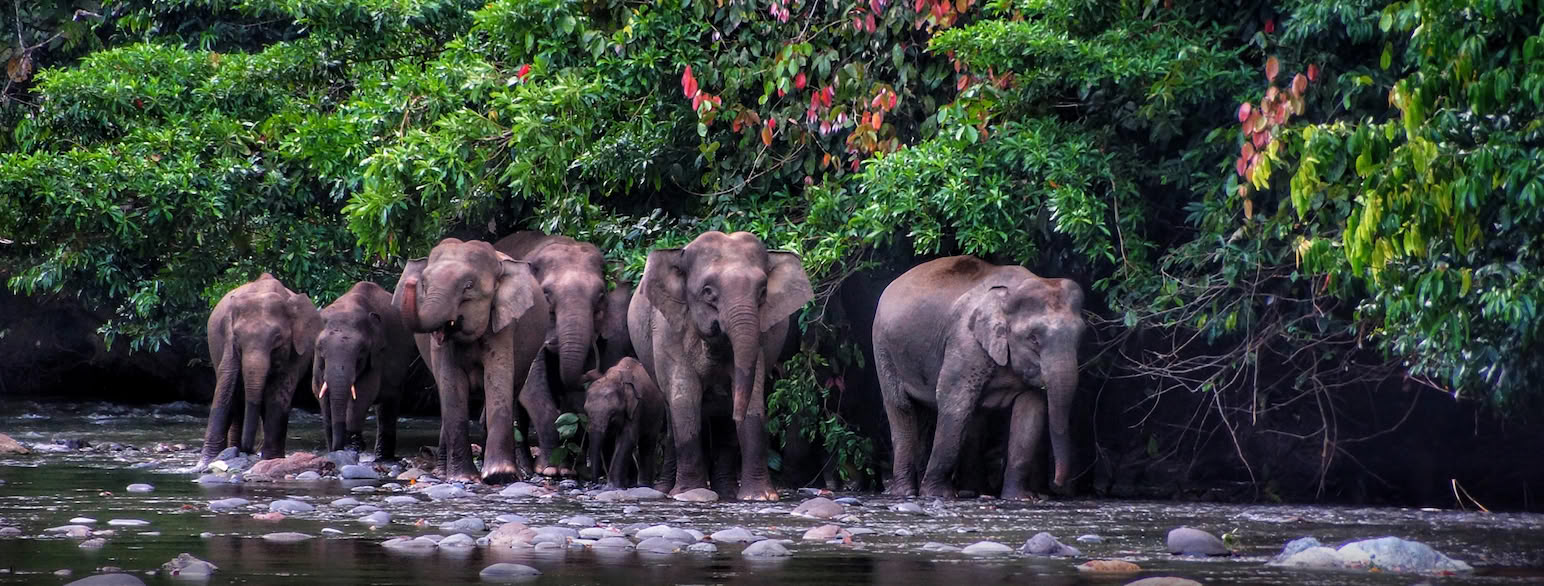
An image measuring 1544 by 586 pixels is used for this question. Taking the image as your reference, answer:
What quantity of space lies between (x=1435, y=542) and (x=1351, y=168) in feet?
7.63

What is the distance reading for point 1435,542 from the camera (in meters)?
8.83

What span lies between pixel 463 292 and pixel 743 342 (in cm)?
214

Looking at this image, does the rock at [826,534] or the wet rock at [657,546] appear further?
the rock at [826,534]

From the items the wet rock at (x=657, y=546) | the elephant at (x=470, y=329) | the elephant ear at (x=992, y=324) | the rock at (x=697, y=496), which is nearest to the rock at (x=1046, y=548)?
the wet rock at (x=657, y=546)

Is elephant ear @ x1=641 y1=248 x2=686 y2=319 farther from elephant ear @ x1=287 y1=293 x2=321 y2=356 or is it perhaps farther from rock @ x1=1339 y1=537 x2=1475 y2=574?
rock @ x1=1339 y1=537 x2=1475 y2=574

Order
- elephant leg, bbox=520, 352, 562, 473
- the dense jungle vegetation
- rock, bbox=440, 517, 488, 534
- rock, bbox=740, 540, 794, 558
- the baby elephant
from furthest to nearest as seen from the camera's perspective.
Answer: elephant leg, bbox=520, 352, 562, 473 → the baby elephant → the dense jungle vegetation → rock, bbox=440, 517, 488, 534 → rock, bbox=740, 540, 794, 558

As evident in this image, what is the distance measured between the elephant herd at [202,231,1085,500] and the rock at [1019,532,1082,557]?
3362mm

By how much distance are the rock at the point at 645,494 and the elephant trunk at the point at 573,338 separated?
1869 millimetres

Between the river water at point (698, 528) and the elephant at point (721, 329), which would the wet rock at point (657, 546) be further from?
the elephant at point (721, 329)

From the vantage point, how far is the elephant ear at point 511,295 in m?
13.0

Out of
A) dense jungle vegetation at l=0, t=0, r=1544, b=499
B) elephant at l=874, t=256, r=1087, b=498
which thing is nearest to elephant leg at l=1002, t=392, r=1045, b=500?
elephant at l=874, t=256, r=1087, b=498

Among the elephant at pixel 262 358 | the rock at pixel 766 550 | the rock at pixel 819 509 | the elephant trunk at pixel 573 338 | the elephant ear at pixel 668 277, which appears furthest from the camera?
the elephant at pixel 262 358

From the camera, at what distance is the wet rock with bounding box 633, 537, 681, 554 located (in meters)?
8.29

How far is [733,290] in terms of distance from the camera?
1172cm
